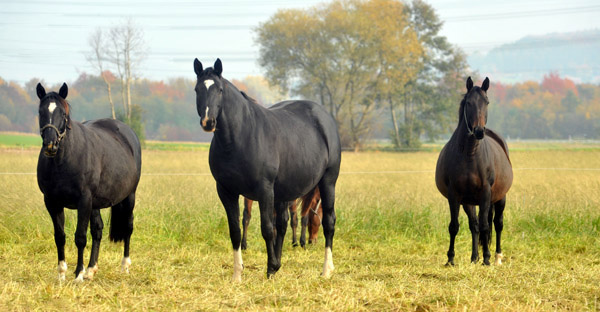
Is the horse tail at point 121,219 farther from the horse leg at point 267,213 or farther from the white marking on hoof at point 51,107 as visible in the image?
the horse leg at point 267,213

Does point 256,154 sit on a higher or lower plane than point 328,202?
higher

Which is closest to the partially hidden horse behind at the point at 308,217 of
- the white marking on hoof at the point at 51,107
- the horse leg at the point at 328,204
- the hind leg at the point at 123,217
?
the horse leg at the point at 328,204

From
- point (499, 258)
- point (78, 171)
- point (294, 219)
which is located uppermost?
point (78, 171)

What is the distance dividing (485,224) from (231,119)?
3.58 metres

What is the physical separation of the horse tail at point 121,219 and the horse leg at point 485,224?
4.18 metres

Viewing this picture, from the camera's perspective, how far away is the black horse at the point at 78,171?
530 centimetres

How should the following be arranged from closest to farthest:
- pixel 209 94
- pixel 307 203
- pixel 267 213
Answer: pixel 209 94, pixel 267 213, pixel 307 203

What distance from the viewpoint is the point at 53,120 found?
17.1 feet

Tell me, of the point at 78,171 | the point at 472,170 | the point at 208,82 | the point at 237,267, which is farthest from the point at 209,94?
the point at 472,170

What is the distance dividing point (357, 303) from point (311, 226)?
412 cm

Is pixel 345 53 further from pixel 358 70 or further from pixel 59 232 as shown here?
pixel 59 232

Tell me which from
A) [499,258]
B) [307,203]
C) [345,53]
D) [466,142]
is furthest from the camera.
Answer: [345,53]

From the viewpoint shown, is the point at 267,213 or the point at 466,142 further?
the point at 466,142

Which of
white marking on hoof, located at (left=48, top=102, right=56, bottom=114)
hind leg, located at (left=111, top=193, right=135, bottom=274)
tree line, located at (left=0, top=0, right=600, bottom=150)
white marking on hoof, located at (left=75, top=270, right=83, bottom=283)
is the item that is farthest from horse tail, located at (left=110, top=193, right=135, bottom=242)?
tree line, located at (left=0, top=0, right=600, bottom=150)
